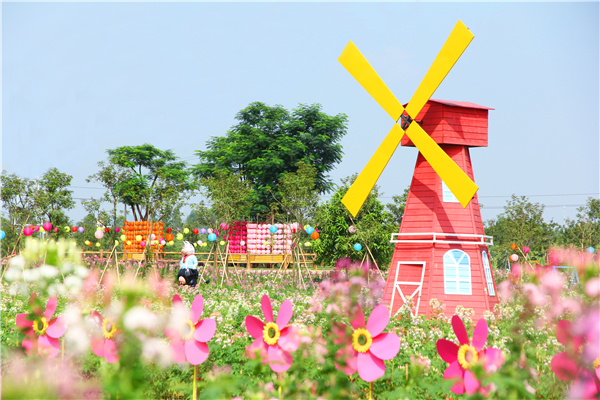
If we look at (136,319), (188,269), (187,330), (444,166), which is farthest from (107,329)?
(188,269)

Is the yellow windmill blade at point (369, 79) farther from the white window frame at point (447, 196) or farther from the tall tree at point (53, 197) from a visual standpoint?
the tall tree at point (53, 197)

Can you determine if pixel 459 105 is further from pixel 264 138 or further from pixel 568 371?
pixel 264 138

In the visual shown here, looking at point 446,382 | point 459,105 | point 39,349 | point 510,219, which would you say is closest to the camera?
point 446,382

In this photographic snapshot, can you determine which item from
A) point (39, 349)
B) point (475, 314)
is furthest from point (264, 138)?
point (39, 349)

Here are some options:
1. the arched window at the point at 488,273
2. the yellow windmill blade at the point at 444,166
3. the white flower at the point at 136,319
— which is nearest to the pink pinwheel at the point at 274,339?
the white flower at the point at 136,319

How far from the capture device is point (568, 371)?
6.77 feet

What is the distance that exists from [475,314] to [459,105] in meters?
4.62

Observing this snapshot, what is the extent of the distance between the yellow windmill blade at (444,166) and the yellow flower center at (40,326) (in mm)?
8744

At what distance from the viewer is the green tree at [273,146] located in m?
35.7

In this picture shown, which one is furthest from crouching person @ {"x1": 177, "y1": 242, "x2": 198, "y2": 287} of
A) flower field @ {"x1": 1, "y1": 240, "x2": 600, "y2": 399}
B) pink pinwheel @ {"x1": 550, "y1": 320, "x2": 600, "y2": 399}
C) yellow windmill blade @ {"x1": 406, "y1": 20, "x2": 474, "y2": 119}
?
pink pinwheel @ {"x1": 550, "y1": 320, "x2": 600, "y2": 399}

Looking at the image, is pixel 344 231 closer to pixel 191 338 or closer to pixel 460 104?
pixel 460 104

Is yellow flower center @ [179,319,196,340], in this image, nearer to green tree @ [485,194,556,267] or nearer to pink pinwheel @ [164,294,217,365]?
pink pinwheel @ [164,294,217,365]

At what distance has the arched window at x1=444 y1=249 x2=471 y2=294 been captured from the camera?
34.8 ft

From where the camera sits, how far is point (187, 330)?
274 cm
